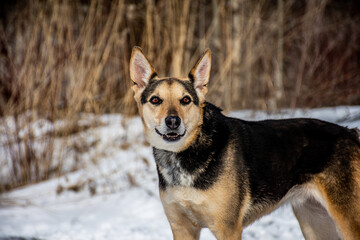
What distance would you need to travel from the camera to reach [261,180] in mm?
3215

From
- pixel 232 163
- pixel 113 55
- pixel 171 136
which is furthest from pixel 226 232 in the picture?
pixel 113 55

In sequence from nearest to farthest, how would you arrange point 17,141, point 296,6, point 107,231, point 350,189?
point 350,189 < point 107,231 < point 17,141 < point 296,6

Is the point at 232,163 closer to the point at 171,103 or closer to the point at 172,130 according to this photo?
the point at 172,130

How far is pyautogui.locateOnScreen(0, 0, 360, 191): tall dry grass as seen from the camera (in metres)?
5.91

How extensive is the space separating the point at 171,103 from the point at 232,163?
2.10ft

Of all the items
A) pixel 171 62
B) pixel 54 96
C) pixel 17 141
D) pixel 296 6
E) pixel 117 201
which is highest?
pixel 296 6

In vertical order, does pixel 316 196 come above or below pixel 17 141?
above

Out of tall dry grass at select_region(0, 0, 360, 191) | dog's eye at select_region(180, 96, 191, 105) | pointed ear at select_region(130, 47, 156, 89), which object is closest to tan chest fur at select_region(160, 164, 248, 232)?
dog's eye at select_region(180, 96, 191, 105)

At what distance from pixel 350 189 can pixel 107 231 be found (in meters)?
2.58

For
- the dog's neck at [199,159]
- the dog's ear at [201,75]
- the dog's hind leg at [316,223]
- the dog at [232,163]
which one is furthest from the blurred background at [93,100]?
the dog's ear at [201,75]

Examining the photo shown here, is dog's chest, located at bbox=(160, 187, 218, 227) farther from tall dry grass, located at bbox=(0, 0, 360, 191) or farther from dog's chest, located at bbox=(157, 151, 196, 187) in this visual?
tall dry grass, located at bbox=(0, 0, 360, 191)

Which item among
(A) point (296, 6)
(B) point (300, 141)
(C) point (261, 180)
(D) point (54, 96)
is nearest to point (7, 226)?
(D) point (54, 96)

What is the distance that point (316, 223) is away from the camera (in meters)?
3.63

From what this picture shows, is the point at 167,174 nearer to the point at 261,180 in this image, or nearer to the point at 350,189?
the point at 261,180
